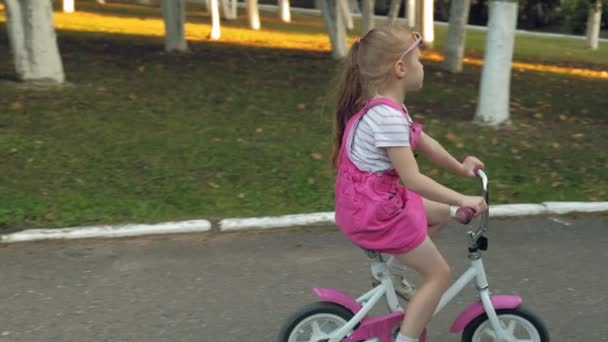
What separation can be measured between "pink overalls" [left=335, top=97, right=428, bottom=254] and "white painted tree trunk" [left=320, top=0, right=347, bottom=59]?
12.2 meters

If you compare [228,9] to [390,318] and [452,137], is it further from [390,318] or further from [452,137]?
[390,318]

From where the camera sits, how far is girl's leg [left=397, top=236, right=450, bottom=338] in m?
3.29

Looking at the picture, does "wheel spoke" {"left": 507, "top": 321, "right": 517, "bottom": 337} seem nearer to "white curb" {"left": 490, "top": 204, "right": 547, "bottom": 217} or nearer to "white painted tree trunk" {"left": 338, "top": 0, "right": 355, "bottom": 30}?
"white curb" {"left": 490, "top": 204, "right": 547, "bottom": 217}

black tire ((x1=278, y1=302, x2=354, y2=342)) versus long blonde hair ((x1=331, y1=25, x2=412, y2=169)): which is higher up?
long blonde hair ((x1=331, y1=25, x2=412, y2=169))

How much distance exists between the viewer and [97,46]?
1579 centimetres

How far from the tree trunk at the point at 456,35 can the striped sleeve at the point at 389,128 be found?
1162 centimetres

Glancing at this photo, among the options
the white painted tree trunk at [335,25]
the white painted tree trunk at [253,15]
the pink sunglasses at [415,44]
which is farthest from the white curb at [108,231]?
the white painted tree trunk at [253,15]

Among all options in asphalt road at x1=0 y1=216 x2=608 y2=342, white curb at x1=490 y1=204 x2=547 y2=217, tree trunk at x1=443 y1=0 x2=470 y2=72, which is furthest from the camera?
tree trunk at x1=443 y1=0 x2=470 y2=72

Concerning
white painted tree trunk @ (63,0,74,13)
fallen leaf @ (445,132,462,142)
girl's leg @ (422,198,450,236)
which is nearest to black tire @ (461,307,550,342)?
girl's leg @ (422,198,450,236)

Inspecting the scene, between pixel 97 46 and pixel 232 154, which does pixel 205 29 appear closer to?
pixel 97 46

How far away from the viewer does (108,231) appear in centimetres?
568

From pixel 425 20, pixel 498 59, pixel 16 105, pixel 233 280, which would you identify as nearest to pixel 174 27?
pixel 16 105

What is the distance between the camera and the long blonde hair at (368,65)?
315cm

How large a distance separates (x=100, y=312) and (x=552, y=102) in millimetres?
8715
